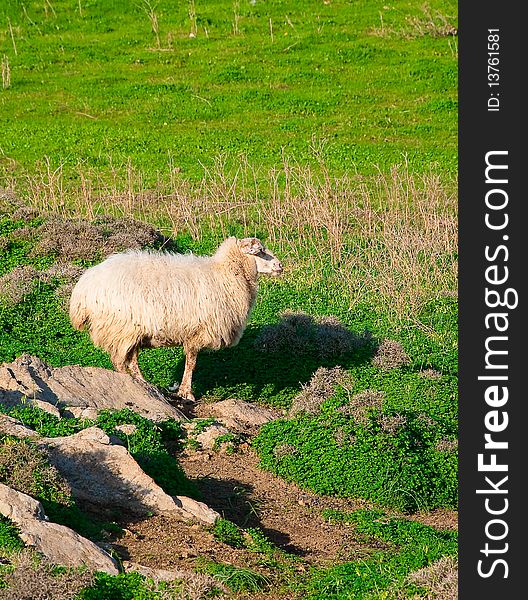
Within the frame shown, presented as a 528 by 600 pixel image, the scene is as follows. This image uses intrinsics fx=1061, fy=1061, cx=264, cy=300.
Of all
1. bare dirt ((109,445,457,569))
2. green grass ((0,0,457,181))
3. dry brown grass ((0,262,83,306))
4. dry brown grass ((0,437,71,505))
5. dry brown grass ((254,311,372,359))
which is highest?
green grass ((0,0,457,181))

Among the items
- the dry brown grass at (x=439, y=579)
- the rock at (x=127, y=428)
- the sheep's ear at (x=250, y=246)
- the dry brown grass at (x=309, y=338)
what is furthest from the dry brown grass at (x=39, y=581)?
the dry brown grass at (x=309, y=338)

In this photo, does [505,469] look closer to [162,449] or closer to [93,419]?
[162,449]

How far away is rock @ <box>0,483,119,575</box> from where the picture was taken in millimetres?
7555

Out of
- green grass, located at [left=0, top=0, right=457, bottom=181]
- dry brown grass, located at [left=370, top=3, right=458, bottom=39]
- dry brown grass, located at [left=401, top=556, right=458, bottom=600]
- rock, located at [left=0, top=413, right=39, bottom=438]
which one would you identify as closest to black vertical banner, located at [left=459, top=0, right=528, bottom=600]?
dry brown grass, located at [left=401, top=556, right=458, bottom=600]

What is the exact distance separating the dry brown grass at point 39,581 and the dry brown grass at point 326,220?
27.3 ft

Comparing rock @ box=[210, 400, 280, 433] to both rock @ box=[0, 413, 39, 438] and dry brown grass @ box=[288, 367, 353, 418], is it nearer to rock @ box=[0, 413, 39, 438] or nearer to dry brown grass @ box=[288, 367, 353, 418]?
dry brown grass @ box=[288, 367, 353, 418]

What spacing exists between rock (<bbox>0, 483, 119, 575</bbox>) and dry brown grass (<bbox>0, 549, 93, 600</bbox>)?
0.18m

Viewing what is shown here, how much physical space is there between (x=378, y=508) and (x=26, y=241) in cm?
901

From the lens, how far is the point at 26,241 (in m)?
17.1

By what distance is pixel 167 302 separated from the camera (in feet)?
41.0

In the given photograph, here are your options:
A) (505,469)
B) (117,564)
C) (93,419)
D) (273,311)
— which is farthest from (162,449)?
(273,311)

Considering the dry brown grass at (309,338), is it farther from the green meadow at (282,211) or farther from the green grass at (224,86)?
the green grass at (224,86)

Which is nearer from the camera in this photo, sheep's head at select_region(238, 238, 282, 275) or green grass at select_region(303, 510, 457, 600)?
green grass at select_region(303, 510, 457, 600)

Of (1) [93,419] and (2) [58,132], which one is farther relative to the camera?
(2) [58,132]
